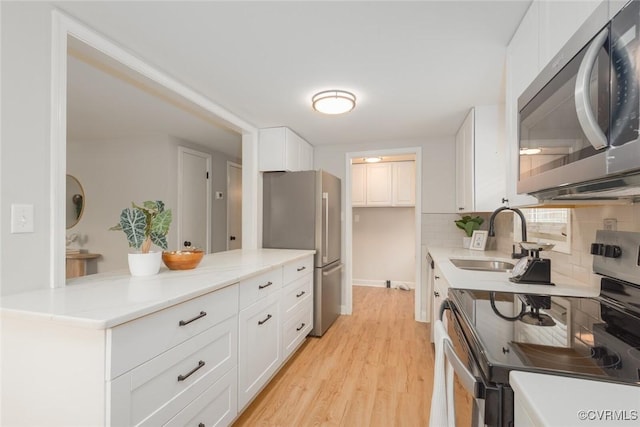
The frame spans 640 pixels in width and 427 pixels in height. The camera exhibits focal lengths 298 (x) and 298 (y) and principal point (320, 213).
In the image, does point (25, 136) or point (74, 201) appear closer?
point (25, 136)

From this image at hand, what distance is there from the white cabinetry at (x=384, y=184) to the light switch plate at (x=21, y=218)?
3.95m

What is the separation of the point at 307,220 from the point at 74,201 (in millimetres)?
3248

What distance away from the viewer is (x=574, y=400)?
521mm

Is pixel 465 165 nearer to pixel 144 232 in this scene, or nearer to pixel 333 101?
pixel 333 101

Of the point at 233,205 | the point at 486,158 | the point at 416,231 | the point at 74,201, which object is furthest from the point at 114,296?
the point at 74,201

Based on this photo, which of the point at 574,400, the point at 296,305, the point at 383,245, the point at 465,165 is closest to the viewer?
the point at 574,400

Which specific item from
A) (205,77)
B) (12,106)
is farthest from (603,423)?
(205,77)

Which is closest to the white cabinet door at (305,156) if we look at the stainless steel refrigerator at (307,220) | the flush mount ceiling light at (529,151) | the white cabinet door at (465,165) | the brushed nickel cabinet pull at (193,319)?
the stainless steel refrigerator at (307,220)

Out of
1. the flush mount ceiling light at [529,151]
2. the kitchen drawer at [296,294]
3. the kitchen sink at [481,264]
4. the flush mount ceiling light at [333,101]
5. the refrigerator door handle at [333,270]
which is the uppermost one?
the flush mount ceiling light at [333,101]

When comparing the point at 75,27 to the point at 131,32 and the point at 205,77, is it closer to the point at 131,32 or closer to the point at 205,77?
the point at 131,32

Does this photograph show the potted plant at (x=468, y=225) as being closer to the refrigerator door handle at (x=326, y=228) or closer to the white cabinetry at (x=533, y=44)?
the refrigerator door handle at (x=326, y=228)

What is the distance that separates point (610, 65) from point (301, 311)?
260 cm

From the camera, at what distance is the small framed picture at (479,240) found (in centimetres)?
307

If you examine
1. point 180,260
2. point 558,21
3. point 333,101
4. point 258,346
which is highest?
point 333,101
